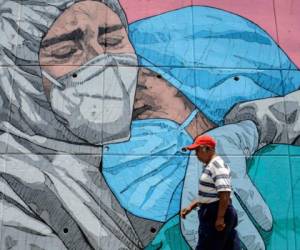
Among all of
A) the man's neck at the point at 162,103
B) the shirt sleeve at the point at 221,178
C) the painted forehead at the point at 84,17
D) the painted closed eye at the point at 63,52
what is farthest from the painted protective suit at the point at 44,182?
the shirt sleeve at the point at 221,178

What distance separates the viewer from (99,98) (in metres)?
5.86

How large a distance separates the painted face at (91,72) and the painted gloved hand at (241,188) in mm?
1020

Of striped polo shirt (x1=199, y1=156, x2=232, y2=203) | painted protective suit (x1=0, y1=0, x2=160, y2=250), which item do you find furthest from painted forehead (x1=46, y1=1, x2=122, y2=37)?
striped polo shirt (x1=199, y1=156, x2=232, y2=203)

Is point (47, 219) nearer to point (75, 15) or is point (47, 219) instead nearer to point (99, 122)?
point (99, 122)

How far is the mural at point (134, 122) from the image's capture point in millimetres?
5559

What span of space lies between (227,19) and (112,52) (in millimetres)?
1479

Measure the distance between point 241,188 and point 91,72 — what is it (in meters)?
2.20

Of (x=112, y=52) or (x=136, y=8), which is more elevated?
(x=136, y=8)

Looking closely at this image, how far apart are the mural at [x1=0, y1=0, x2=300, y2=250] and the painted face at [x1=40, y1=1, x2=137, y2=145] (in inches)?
0.5

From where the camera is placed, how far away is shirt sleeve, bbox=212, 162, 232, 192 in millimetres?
4125

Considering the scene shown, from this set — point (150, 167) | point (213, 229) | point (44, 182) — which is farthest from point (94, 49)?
point (213, 229)

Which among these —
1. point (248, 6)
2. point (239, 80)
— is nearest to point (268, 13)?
point (248, 6)

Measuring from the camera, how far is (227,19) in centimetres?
618

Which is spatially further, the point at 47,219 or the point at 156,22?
the point at 156,22
